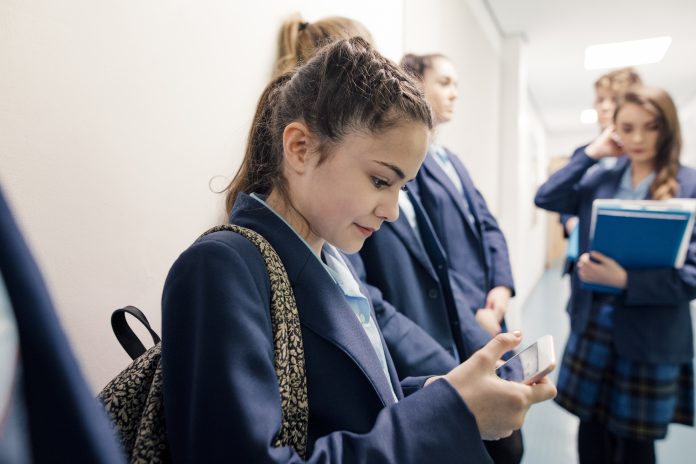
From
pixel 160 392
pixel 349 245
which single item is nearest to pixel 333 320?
pixel 349 245

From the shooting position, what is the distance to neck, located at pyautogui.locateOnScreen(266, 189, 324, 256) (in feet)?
2.52

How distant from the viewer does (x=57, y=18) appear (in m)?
0.71

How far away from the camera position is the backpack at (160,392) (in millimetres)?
572

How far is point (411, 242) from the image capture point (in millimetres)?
1250

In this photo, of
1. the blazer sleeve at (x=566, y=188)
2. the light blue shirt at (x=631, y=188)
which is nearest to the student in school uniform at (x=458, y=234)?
the blazer sleeve at (x=566, y=188)

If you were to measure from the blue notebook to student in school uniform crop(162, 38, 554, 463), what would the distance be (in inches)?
39.5

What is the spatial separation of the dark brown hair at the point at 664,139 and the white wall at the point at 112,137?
1.43 metres

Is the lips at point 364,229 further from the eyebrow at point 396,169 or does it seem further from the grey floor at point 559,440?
the grey floor at point 559,440

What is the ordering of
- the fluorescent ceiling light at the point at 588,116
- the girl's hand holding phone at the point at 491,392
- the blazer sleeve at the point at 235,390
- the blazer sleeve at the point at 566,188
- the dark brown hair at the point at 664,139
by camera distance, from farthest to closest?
the fluorescent ceiling light at the point at 588,116 < the blazer sleeve at the point at 566,188 < the dark brown hair at the point at 664,139 < the girl's hand holding phone at the point at 491,392 < the blazer sleeve at the point at 235,390

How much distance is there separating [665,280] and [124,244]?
1621 mm

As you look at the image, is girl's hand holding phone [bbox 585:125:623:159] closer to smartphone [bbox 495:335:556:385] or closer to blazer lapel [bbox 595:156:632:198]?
blazer lapel [bbox 595:156:632:198]

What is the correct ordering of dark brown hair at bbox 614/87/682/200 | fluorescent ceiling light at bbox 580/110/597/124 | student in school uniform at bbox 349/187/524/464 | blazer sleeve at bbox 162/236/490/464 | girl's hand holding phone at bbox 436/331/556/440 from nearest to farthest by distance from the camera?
blazer sleeve at bbox 162/236/490/464 < girl's hand holding phone at bbox 436/331/556/440 < student in school uniform at bbox 349/187/524/464 < dark brown hair at bbox 614/87/682/200 < fluorescent ceiling light at bbox 580/110/597/124

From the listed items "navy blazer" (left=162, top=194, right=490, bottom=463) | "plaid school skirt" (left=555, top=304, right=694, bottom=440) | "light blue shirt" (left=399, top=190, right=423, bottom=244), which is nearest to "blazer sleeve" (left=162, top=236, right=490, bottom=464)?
"navy blazer" (left=162, top=194, right=490, bottom=463)

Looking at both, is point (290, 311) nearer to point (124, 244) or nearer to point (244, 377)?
point (244, 377)
